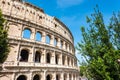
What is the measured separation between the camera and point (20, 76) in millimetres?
17391

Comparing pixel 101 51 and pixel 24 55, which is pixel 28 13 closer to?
pixel 24 55

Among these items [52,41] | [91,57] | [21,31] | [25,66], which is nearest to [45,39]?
[52,41]

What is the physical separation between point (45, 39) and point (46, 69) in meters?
5.28

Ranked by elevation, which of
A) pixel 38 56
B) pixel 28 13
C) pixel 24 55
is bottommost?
pixel 38 56

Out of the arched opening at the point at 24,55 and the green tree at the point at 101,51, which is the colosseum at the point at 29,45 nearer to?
the arched opening at the point at 24,55

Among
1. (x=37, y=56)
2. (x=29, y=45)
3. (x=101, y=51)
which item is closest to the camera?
(x=101, y=51)

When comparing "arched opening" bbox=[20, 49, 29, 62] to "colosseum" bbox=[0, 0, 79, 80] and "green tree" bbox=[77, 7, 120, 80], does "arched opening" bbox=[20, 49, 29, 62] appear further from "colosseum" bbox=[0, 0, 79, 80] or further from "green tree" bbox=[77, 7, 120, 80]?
"green tree" bbox=[77, 7, 120, 80]

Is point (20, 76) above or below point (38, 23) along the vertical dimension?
below

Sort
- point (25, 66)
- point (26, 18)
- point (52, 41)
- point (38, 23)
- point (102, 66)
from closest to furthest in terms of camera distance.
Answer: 1. point (102, 66)
2. point (25, 66)
3. point (26, 18)
4. point (38, 23)
5. point (52, 41)

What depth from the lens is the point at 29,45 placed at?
1811 centimetres

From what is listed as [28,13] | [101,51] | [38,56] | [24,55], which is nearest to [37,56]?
[38,56]

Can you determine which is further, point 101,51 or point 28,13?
point 28,13

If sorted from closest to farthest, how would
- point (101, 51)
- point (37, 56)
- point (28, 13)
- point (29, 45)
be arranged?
point (101, 51) → point (29, 45) → point (28, 13) → point (37, 56)

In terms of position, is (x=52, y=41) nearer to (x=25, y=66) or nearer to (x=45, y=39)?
(x=45, y=39)
